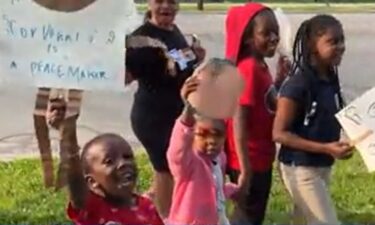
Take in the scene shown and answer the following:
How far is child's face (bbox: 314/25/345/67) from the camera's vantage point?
216 inches

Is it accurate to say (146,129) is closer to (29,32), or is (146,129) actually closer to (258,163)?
(258,163)

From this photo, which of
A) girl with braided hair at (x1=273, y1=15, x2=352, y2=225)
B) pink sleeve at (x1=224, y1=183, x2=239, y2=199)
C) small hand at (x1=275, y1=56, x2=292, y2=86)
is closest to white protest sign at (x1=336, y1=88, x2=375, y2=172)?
girl with braided hair at (x1=273, y1=15, x2=352, y2=225)

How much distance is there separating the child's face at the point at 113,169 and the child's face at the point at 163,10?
198 centimetres

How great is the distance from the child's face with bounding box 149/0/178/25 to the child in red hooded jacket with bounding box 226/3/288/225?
38 centimetres

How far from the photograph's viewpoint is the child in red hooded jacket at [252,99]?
5938 mm

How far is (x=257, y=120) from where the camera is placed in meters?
6.01

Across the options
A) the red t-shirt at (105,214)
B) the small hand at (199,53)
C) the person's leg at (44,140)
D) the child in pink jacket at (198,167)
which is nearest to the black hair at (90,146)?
the red t-shirt at (105,214)

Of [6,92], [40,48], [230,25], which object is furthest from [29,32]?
[6,92]

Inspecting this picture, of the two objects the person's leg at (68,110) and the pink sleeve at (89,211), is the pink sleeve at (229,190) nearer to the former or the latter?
the person's leg at (68,110)

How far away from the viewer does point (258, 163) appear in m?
6.09

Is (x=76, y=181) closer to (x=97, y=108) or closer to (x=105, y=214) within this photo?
(x=105, y=214)

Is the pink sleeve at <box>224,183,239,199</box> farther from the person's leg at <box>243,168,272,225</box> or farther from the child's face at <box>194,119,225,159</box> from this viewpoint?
the person's leg at <box>243,168,272,225</box>

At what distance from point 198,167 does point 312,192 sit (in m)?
0.82

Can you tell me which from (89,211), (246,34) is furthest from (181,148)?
(246,34)
